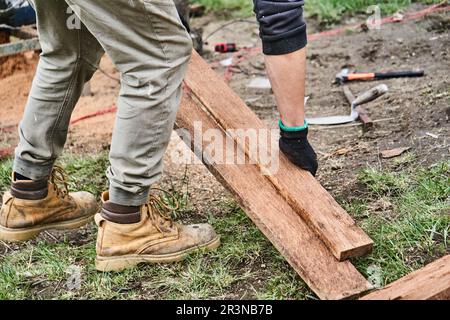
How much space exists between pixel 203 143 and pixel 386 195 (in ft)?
2.79

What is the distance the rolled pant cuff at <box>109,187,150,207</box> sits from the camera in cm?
259

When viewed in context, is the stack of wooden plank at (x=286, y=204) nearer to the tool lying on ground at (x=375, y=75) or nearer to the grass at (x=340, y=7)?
the tool lying on ground at (x=375, y=75)

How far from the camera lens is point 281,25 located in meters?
2.54

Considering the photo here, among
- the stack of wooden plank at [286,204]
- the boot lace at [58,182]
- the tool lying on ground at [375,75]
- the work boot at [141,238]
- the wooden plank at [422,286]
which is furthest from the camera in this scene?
the tool lying on ground at [375,75]

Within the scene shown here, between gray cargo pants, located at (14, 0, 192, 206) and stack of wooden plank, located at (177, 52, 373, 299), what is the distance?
1.30 feet

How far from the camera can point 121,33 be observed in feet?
7.64

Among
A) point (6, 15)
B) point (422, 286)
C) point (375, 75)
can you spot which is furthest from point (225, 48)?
point (422, 286)

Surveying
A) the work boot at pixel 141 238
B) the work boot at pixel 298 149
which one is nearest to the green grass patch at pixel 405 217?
the work boot at pixel 298 149

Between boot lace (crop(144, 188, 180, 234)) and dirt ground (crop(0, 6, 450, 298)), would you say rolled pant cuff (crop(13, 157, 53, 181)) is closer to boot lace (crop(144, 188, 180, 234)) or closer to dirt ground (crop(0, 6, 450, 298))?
boot lace (crop(144, 188, 180, 234))

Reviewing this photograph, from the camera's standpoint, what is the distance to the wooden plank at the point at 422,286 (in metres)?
2.20

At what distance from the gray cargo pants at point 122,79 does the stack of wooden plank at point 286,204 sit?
0.40 meters
